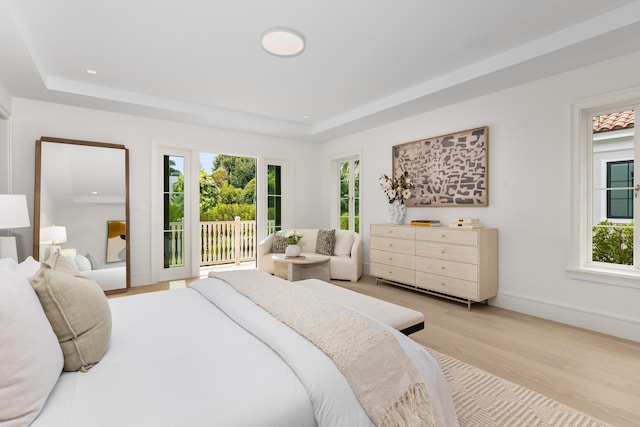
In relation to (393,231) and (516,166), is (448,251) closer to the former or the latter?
(393,231)

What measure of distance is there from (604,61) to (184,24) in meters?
3.68

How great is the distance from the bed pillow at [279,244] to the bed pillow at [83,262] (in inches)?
101

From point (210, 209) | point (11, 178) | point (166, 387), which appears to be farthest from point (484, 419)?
point (210, 209)

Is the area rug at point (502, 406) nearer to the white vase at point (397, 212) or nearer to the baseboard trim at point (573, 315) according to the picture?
the baseboard trim at point (573, 315)

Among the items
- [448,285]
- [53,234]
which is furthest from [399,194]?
[53,234]

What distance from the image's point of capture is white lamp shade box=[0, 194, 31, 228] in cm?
267

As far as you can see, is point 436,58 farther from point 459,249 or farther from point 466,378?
point 466,378

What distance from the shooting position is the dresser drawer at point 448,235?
3440 mm

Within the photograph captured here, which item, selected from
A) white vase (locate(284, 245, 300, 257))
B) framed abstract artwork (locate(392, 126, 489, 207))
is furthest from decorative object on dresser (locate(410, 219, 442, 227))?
white vase (locate(284, 245, 300, 257))

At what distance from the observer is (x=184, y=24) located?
2.54 m

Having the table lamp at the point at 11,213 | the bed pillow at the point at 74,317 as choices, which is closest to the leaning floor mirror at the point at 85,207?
the table lamp at the point at 11,213

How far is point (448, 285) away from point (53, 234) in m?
4.81

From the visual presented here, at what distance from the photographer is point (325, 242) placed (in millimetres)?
5285

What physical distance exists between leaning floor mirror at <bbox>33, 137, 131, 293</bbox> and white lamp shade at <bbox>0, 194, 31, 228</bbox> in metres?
1.12
